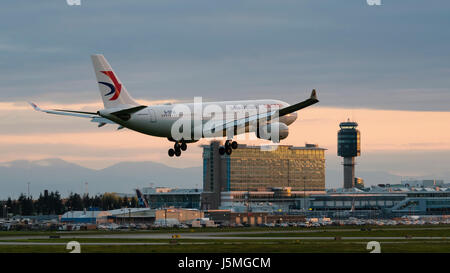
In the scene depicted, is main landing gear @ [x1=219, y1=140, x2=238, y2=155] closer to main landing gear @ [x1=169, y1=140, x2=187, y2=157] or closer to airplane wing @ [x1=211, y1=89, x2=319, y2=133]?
airplane wing @ [x1=211, y1=89, x2=319, y2=133]

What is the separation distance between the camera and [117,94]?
8319cm

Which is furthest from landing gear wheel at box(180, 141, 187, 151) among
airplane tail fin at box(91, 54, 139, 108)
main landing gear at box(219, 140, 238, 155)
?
airplane tail fin at box(91, 54, 139, 108)

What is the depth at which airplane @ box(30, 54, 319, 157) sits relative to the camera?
82.8 m

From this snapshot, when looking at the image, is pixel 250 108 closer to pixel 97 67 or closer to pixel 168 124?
pixel 168 124

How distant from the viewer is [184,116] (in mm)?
86562

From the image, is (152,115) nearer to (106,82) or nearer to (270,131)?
(106,82)

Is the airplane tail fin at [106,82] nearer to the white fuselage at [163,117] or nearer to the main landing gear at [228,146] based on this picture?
the white fuselage at [163,117]

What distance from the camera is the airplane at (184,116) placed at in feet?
272
